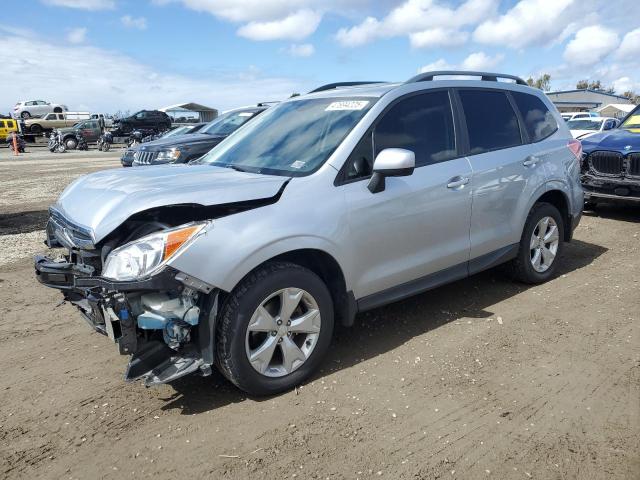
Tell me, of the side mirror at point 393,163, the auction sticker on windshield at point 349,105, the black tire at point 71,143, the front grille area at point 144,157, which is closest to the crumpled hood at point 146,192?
the side mirror at point 393,163

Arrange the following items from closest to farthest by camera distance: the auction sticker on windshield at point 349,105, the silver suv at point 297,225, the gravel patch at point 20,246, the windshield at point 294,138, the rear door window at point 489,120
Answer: the silver suv at point 297,225, the windshield at point 294,138, the auction sticker on windshield at point 349,105, the rear door window at point 489,120, the gravel patch at point 20,246

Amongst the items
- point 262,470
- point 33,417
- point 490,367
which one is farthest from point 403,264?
point 33,417

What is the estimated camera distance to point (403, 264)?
3.86m

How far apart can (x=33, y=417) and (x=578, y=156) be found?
5421 mm

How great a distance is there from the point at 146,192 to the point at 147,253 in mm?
457

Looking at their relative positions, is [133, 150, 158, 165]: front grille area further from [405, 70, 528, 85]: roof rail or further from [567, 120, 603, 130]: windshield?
[567, 120, 603, 130]: windshield

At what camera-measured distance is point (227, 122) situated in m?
11.7

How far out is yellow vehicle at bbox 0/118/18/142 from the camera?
114 feet

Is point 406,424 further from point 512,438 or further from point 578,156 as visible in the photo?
point 578,156

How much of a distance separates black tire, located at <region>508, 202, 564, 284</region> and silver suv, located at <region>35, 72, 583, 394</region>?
0.02 metres

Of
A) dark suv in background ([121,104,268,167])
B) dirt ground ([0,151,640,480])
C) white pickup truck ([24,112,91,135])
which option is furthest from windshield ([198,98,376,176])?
white pickup truck ([24,112,91,135])

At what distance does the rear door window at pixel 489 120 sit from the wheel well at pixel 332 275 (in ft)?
5.71

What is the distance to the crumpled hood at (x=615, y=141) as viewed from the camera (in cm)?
781

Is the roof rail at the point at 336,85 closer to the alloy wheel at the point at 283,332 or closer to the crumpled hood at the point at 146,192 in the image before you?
the crumpled hood at the point at 146,192
